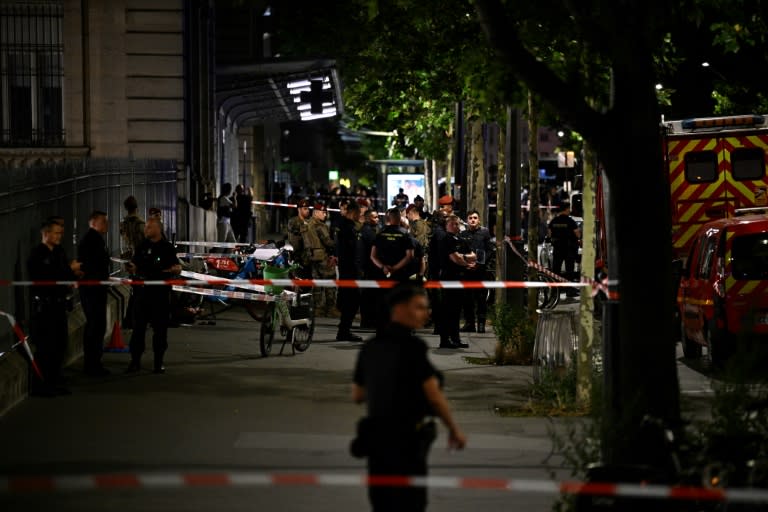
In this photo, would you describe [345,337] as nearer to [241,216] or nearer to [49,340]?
[49,340]

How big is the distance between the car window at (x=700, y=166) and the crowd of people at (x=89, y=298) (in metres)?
10.3

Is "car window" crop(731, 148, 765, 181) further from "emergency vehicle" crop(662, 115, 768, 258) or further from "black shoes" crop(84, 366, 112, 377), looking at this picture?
"black shoes" crop(84, 366, 112, 377)

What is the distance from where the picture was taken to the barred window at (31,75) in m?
27.6

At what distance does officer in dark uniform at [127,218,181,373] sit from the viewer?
1603 centimetres

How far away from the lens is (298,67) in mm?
34688

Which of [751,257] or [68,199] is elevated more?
[68,199]

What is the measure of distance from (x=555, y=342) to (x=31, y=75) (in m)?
16.1

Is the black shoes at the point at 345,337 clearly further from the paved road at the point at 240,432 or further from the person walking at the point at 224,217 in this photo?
the person walking at the point at 224,217

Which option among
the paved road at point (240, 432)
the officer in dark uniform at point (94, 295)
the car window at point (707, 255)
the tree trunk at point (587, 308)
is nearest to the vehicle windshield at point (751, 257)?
the car window at point (707, 255)

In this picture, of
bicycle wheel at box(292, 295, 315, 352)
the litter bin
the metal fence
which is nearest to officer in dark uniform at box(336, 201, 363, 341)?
bicycle wheel at box(292, 295, 315, 352)

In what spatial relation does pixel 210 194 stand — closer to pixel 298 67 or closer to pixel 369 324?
pixel 298 67

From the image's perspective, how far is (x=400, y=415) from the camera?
284 inches

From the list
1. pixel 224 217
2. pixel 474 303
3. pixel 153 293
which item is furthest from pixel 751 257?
pixel 224 217

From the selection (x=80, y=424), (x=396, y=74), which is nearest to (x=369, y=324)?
(x=396, y=74)
